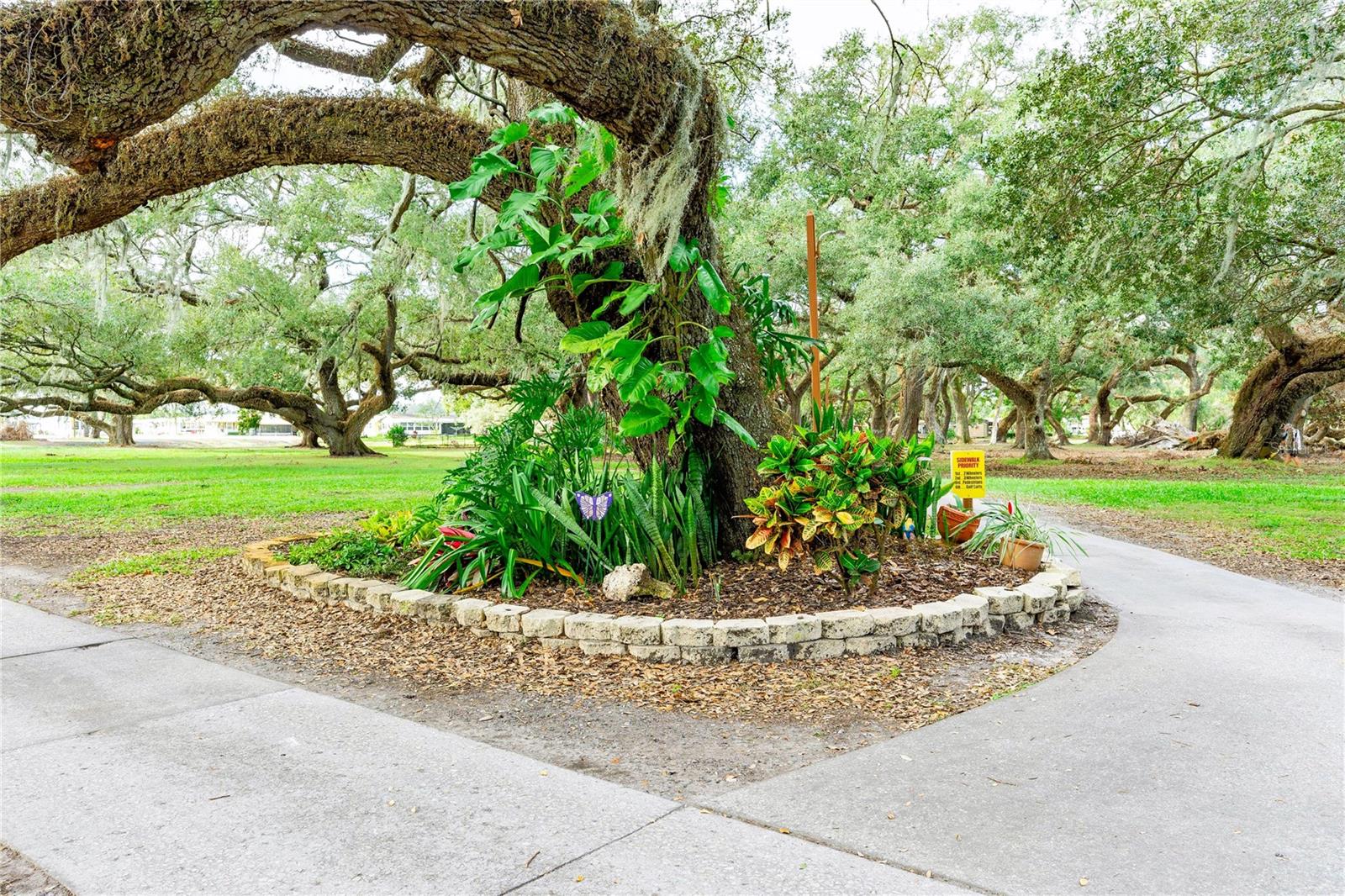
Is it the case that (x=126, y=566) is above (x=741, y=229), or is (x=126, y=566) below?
below

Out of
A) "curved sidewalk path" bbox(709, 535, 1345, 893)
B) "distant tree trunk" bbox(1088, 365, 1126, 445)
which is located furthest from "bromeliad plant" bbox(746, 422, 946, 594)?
"distant tree trunk" bbox(1088, 365, 1126, 445)

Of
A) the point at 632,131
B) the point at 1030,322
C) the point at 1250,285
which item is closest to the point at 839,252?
Result: the point at 1030,322

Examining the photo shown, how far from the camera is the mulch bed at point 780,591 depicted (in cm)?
424

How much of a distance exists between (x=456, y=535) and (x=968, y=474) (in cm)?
356

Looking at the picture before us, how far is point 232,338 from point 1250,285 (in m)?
19.9

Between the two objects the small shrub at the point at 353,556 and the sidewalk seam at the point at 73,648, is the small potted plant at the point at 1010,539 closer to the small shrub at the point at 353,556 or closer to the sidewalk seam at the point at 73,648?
the small shrub at the point at 353,556

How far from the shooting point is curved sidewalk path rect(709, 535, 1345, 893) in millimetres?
2102

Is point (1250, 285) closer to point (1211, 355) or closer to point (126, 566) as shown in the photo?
point (1211, 355)

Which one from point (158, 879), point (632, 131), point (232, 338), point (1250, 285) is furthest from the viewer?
point (232, 338)

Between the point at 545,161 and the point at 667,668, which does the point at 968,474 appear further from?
the point at 545,161

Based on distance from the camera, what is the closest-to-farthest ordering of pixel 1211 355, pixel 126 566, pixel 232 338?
pixel 126 566, pixel 232 338, pixel 1211 355

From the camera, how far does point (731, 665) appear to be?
3.78 m

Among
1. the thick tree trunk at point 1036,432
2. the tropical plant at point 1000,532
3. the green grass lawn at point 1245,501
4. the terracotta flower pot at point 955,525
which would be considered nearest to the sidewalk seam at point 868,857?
the tropical plant at point 1000,532

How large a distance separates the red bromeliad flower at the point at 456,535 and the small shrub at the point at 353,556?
17.0 inches
